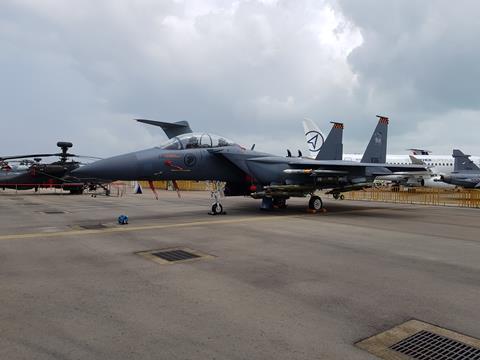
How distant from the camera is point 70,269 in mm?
4879

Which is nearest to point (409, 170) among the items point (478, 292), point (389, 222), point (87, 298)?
point (389, 222)

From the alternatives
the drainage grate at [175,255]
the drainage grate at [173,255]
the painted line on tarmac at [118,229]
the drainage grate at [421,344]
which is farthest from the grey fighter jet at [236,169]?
the drainage grate at [421,344]

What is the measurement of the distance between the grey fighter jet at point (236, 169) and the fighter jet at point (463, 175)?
50.4ft

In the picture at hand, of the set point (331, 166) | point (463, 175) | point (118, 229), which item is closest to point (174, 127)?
point (331, 166)

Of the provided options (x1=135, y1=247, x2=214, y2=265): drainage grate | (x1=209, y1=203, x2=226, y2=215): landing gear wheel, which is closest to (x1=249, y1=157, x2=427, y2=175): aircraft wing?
(x1=209, y1=203, x2=226, y2=215): landing gear wheel

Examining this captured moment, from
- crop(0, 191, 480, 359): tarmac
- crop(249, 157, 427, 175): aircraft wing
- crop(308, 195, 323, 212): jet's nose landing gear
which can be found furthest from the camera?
crop(308, 195, 323, 212): jet's nose landing gear

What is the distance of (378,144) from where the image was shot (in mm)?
17406

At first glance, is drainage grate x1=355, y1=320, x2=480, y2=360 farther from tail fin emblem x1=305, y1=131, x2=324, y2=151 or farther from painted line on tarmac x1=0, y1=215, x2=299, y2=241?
tail fin emblem x1=305, y1=131, x2=324, y2=151

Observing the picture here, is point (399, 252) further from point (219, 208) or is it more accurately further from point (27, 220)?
point (27, 220)

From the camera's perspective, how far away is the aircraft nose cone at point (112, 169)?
9328mm

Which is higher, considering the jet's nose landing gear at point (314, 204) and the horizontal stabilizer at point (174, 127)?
the horizontal stabilizer at point (174, 127)

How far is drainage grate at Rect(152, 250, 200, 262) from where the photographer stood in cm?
561

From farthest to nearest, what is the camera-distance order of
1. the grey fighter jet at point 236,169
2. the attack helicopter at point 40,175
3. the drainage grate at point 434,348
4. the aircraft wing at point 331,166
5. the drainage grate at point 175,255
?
the attack helicopter at point 40,175
the aircraft wing at point 331,166
the grey fighter jet at point 236,169
the drainage grate at point 175,255
the drainage grate at point 434,348

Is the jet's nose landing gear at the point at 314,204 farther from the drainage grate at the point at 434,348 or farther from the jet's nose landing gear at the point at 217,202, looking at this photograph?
the drainage grate at the point at 434,348
